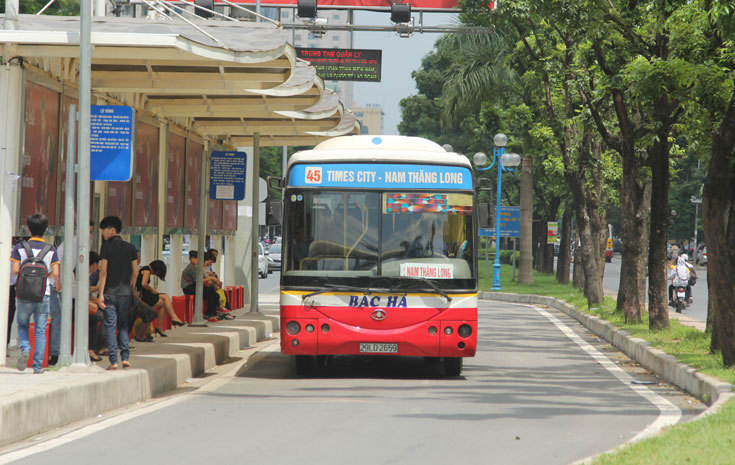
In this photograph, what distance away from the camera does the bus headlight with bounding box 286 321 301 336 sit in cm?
1323

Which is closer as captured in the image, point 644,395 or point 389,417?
point 389,417

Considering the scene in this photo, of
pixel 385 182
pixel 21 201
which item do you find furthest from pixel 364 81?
pixel 21 201

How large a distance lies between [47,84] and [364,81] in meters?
12.6

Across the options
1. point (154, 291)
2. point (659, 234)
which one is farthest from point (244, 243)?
point (659, 234)

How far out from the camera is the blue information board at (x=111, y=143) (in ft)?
38.8

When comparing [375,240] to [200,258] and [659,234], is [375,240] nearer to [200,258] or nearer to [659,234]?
[200,258]

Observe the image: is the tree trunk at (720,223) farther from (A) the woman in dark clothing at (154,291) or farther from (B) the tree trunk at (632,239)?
(A) the woman in dark clothing at (154,291)

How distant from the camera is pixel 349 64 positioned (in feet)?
83.6

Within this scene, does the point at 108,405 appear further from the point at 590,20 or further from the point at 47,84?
the point at 590,20

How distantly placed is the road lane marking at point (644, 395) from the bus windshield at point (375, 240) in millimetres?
2412

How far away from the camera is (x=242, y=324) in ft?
66.1

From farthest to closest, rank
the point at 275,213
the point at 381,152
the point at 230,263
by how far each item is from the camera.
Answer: the point at 230,263
the point at 381,152
the point at 275,213

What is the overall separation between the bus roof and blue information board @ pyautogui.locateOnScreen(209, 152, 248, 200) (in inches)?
248

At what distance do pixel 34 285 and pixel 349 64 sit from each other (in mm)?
15428
